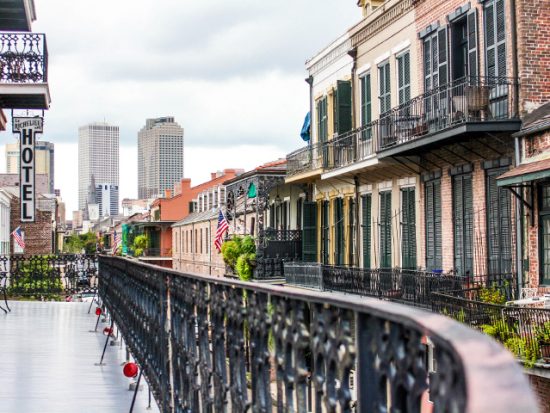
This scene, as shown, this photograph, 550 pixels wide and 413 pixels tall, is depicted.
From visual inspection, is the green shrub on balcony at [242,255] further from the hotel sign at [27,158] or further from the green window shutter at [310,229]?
the hotel sign at [27,158]

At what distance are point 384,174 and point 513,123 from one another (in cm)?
825

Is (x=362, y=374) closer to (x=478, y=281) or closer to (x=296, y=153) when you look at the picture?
(x=478, y=281)

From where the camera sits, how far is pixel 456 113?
1978 cm

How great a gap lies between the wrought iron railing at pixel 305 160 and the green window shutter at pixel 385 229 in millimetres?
4662

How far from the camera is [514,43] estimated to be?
18781mm

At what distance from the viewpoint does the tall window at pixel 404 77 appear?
24703 mm

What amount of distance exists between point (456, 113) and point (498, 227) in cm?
251

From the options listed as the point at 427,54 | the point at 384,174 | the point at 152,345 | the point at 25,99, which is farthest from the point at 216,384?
the point at 384,174

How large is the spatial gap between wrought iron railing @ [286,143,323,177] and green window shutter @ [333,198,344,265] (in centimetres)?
142

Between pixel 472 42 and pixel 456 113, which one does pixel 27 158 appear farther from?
pixel 472 42

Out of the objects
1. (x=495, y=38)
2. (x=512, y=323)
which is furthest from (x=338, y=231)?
(x=512, y=323)

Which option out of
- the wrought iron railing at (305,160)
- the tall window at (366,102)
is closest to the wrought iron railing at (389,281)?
the wrought iron railing at (305,160)

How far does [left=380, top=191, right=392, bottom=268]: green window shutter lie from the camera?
26.1 meters

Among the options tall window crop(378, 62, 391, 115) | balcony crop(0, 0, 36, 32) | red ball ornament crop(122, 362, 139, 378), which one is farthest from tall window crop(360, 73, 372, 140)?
red ball ornament crop(122, 362, 139, 378)
